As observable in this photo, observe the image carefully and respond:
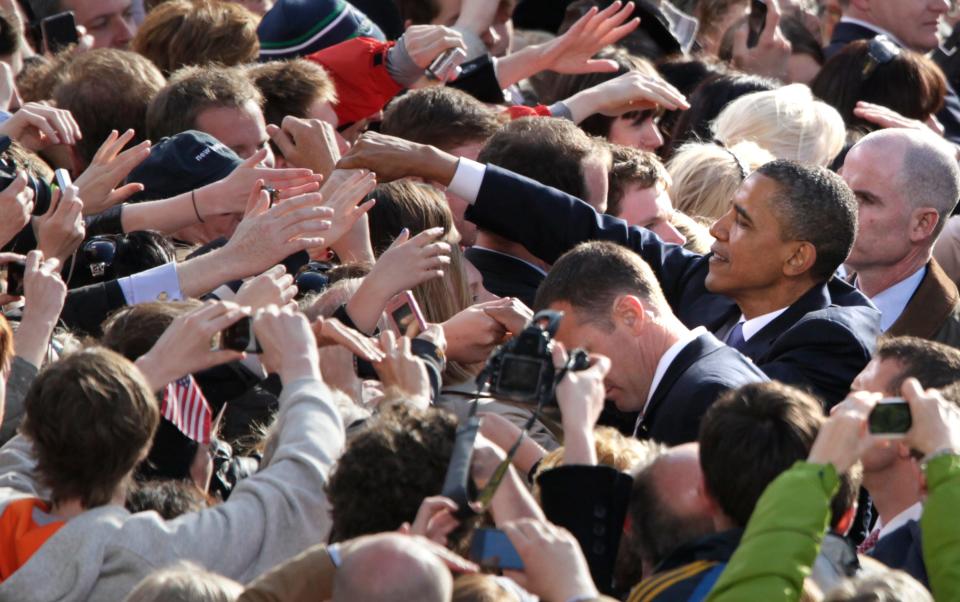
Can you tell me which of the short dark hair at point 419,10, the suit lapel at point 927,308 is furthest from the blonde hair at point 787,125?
the short dark hair at point 419,10

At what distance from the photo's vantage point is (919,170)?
18.6ft

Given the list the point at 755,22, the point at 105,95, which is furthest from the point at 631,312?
the point at 755,22

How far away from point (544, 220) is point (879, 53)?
2.98 metres

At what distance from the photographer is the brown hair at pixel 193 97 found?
19.6 ft

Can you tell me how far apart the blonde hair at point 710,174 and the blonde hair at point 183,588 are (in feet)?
12.1

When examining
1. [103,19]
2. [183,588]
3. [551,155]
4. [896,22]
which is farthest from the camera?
[896,22]

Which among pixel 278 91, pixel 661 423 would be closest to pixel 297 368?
pixel 661 423

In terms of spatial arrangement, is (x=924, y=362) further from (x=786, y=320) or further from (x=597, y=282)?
(x=597, y=282)

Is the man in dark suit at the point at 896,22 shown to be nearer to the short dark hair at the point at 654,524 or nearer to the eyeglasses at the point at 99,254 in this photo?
the eyeglasses at the point at 99,254

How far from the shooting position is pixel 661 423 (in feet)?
14.0

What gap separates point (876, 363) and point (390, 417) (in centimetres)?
153

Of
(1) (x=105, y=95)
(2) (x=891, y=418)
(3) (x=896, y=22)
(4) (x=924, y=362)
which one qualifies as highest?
(2) (x=891, y=418)

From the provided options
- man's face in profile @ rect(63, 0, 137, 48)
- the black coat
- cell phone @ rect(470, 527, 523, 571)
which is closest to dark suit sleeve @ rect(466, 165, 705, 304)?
the black coat

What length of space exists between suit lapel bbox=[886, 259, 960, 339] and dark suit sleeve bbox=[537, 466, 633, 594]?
2375mm
